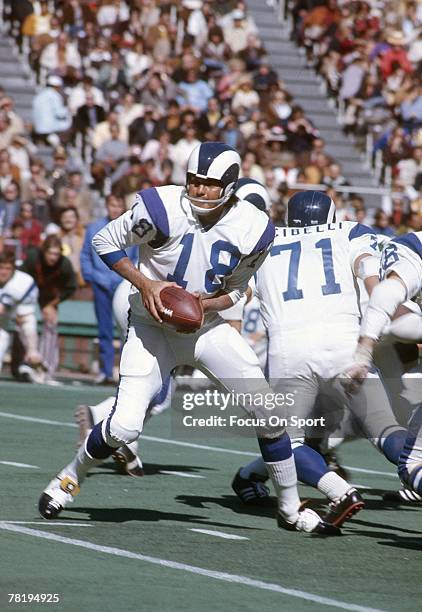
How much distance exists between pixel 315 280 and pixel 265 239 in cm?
81

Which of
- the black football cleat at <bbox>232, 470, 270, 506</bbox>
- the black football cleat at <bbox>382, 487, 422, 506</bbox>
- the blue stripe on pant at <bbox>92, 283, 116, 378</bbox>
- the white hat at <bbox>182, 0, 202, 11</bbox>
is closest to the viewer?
the black football cleat at <bbox>232, 470, 270, 506</bbox>

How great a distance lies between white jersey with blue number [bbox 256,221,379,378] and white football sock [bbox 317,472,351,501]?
68cm

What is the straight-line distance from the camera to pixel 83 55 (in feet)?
74.9

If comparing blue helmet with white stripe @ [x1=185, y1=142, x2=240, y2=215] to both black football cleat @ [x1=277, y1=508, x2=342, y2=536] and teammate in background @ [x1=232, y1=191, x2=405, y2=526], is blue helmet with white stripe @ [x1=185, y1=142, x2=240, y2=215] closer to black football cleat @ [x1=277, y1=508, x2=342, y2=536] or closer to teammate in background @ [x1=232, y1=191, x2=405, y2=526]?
teammate in background @ [x1=232, y1=191, x2=405, y2=526]

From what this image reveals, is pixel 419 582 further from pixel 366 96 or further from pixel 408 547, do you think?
pixel 366 96

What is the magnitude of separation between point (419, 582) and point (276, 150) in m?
17.4

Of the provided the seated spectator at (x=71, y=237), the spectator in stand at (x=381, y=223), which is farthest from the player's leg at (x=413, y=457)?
the spectator in stand at (x=381, y=223)

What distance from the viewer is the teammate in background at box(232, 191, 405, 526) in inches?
320

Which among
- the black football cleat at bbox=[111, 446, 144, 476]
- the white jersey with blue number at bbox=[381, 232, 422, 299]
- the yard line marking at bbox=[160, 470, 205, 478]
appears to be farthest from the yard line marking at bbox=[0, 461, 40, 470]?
the white jersey with blue number at bbox=[381, 232, 422, 299]

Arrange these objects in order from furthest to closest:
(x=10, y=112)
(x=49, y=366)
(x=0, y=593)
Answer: (x=10, y=112)
(x=49, y=366)
(x=0, y=593)

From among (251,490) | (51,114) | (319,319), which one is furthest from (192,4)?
(319,319)

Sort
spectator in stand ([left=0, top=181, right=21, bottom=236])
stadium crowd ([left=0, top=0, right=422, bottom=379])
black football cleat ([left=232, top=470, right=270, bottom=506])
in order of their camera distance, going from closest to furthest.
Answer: black football cleat ([left=232, top=470, right=270, bottom=506]) → spectator in stand ([left=0, top=181, right=21, bottom=236]) → stadium crowd ([left=0, top=0, right=422, bottom=379])

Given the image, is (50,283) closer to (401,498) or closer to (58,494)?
(401,498)

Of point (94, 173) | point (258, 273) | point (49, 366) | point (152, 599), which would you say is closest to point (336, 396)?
point (258, 273)
